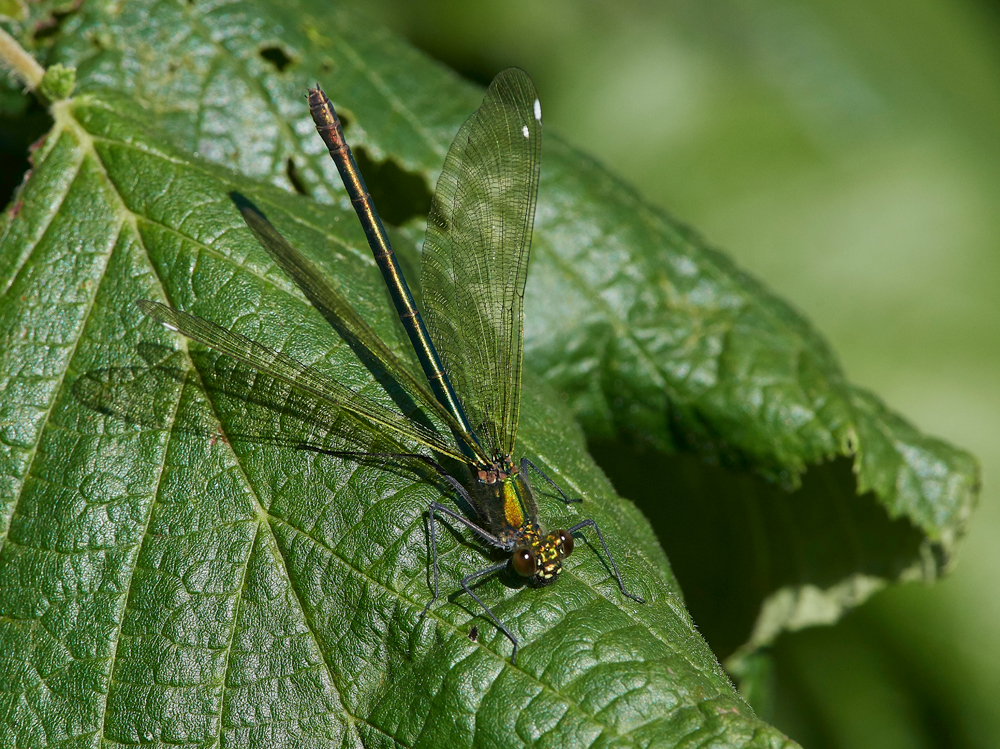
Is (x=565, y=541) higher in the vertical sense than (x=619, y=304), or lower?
lower

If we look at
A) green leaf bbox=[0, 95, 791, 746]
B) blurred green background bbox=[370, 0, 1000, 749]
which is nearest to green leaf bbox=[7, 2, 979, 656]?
green leaf bbox=[0, 95, 791, 746]

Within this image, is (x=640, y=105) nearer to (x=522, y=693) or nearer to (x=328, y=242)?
(x=328, y=242)

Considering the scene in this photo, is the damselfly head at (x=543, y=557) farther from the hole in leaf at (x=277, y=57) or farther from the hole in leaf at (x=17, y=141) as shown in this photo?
the hole in leaf at (x=17, y=141)

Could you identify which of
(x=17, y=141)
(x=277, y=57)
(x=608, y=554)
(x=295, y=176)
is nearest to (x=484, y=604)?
(x=608, y=554)

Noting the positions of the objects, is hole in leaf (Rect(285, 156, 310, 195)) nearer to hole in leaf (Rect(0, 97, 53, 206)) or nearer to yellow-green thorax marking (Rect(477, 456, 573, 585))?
hole in leaf (Rect(0, 97, 53, 206))

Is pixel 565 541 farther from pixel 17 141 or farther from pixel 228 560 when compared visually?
pixel 17 141

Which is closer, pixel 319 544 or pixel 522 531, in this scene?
pixel 319 544
